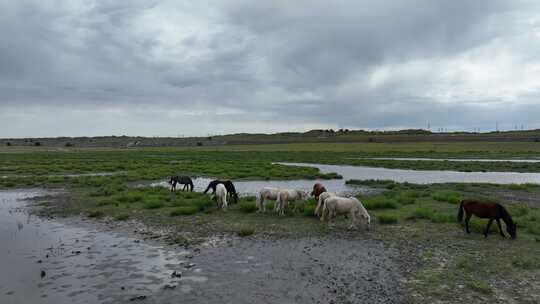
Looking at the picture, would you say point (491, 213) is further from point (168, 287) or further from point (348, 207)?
point (168, 287)

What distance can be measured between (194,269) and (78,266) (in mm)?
3116

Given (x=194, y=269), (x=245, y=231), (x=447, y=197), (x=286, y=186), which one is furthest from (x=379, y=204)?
(x=286, y=186)

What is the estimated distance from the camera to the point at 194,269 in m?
9.59

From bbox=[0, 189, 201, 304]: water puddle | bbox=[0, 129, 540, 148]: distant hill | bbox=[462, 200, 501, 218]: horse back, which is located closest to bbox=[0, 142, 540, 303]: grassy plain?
bbox=[462, 200, 501, 218]: horse back

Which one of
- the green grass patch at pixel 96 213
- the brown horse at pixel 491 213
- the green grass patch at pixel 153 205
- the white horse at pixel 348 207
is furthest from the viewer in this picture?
the green grass patch at pixel 153 205

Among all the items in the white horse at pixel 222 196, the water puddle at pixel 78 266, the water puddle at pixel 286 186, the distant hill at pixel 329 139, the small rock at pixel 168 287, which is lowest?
the water puddle at pixel 286 186

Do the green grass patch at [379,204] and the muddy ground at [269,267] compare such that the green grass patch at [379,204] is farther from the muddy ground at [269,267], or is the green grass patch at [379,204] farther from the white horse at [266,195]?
the white horse at [266,195]

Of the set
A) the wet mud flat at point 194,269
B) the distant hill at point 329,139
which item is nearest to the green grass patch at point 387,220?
the wet mud flat at point 194,269

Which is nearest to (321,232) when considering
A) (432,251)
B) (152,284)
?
(432,251)

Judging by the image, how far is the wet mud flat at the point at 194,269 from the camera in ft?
26.2

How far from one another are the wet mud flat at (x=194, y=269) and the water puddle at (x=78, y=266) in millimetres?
23

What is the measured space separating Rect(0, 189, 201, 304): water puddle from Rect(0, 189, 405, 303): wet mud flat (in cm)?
2

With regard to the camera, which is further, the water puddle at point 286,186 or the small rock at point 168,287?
the water puddle at point 286,186

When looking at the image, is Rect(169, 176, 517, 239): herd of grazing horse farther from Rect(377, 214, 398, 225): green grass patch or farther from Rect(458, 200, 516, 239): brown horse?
Rect(377, 214, 398, 225): green grass patch
